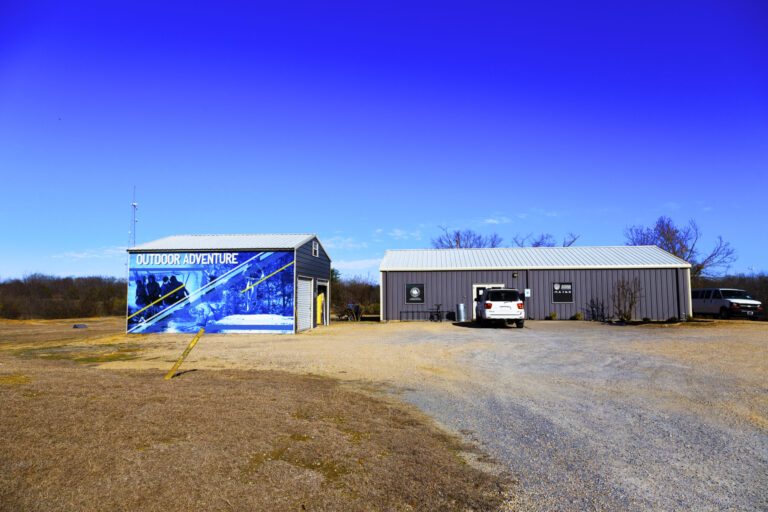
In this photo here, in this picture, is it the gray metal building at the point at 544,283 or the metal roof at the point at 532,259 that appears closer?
the gray metal building at the point at 544,283

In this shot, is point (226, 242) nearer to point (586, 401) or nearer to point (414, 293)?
point (414, 293)

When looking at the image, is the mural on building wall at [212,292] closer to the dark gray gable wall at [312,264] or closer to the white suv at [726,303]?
the dark gray gable wall at [312,264]

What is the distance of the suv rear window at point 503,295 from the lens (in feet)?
70.7

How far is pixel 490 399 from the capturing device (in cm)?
744

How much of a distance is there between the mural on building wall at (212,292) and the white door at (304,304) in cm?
101

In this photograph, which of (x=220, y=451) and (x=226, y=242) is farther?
(x=226, y=242)

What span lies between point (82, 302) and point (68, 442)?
122ft

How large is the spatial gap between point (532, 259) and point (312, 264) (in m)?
13.2

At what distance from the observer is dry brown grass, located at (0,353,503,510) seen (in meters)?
3.55

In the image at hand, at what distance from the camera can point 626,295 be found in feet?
88.8

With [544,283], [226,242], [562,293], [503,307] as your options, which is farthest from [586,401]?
[562,293]

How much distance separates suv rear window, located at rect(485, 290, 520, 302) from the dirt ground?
15.1 metres

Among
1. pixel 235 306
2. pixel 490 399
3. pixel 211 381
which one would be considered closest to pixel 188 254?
pixel 235 306

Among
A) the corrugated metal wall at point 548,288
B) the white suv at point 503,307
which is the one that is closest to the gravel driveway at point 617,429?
the white suv at point 503,307
